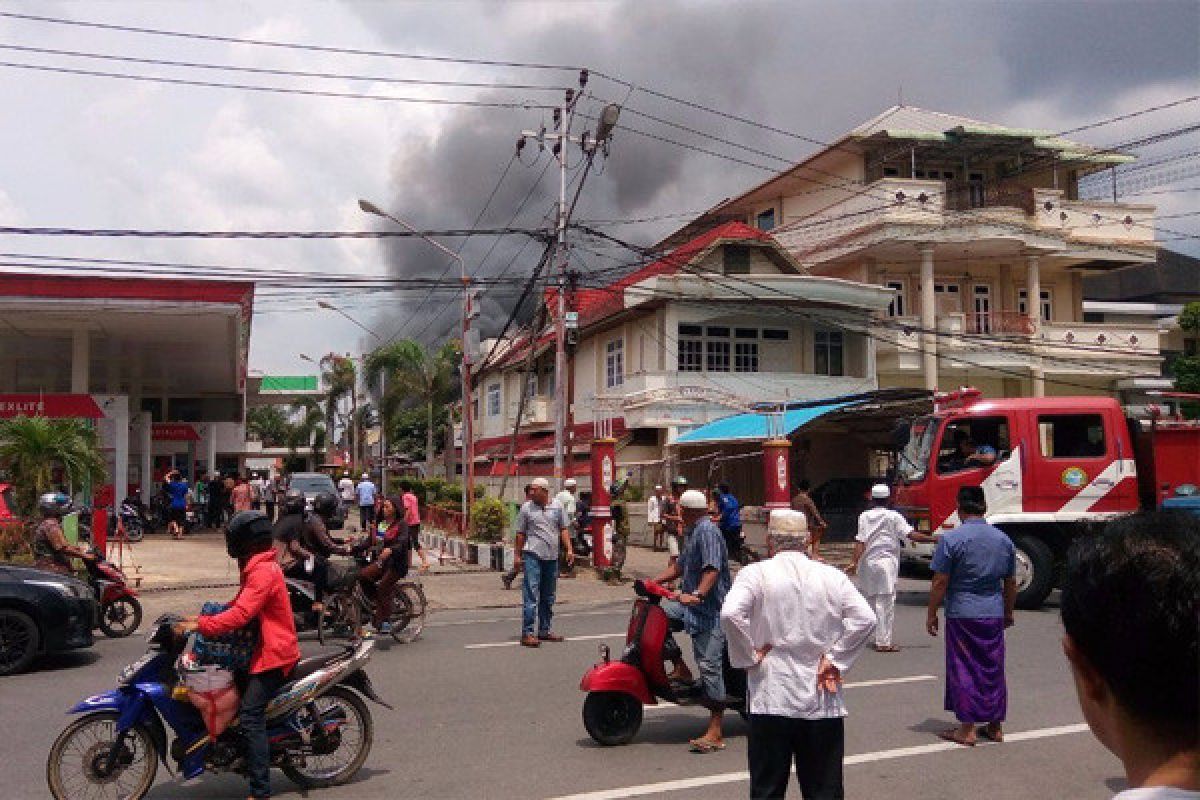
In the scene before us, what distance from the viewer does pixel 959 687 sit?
6.95m

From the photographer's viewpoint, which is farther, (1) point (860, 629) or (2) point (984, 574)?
(2) point (984, 574)

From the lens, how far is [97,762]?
5.68m

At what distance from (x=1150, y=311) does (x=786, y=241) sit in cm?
2189

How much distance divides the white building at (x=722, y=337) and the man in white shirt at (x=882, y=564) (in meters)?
18.3

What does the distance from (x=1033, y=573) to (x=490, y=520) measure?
11420 millimetres

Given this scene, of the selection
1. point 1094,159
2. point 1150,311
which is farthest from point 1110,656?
point 1150,311

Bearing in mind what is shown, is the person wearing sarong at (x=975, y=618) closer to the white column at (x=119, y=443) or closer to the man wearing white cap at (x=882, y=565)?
the man wearing white cap at (x=882, y=565)

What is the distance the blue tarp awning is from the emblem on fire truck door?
7804 millimetres

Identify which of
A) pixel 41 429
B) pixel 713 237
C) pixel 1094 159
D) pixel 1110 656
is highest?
pixel 1094 159

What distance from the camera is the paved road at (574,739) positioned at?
239 inches

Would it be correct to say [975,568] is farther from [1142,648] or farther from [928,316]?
[928,316]

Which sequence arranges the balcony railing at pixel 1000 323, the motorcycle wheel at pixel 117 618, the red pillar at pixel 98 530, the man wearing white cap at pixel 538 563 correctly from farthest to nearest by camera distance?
1. the balcony railing at pixel 1000 323
2. the red pillar at pixel 98 530
3. the motorcycle wheel at pixel 117 618
4. the man wearing white cap at pixel 538 563

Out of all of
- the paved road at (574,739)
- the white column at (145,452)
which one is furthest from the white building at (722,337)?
the paved road at (574,739)

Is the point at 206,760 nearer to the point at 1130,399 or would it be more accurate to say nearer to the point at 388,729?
the point at 388,729
